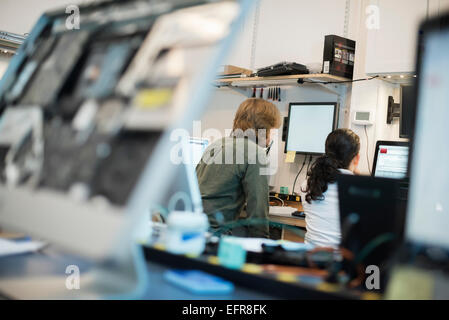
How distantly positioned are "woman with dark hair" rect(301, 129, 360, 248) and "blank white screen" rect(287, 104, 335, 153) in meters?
1.19

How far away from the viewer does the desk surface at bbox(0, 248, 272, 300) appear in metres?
0.70

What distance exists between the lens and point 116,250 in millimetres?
538

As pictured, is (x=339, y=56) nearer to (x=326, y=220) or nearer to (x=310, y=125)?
(x=310, y=125)

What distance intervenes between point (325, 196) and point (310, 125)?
155 centimetres


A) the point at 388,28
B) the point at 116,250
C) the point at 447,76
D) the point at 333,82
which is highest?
the point at 388,28

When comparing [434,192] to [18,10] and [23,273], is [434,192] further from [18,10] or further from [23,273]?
[18,10]

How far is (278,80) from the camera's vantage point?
3816 mm

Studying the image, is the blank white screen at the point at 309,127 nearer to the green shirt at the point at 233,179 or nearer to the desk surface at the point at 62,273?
the green shirt at the point at 233,179

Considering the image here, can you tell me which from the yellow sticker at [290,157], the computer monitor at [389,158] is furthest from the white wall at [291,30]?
the computer monitor at [389,158]

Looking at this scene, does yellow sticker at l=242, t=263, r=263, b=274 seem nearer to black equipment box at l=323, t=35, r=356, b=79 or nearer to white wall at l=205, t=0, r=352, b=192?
black equipment box at l=323, t=35, r=356, b=79

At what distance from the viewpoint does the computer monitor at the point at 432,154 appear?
0.59m
